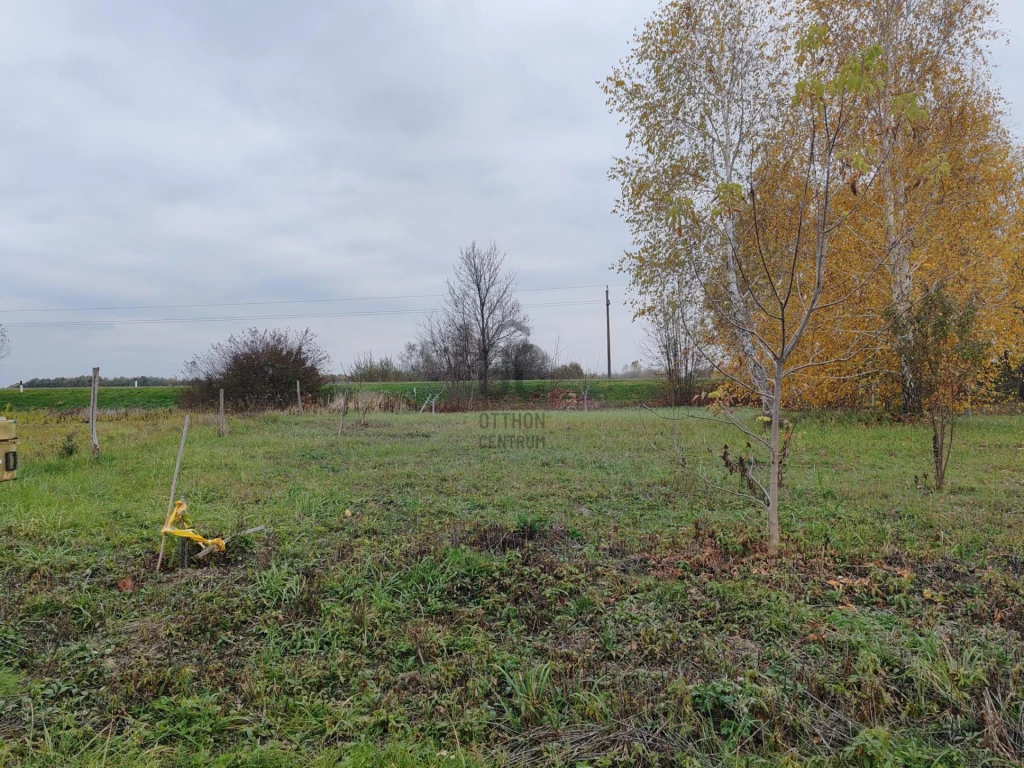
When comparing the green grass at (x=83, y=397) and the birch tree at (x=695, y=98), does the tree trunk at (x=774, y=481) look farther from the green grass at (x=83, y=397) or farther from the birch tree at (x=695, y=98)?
the green grass at (x=83, y=397)

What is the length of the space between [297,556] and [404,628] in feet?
4.68

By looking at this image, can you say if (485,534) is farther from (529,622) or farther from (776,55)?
(776,55)

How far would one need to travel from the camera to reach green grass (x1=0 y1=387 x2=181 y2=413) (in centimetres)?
2598

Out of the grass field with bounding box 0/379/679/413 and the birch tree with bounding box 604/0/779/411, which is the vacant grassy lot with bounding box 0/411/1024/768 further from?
the grass field with bounding box 0/379/679/413

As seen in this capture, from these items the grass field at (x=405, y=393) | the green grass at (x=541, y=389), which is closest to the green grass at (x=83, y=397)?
the grass field at (x=405, y=393)

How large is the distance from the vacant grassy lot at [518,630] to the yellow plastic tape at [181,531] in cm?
19

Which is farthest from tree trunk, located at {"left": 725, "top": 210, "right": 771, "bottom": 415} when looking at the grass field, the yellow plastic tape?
the grass field

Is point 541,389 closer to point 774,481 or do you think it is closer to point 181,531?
point 774,481

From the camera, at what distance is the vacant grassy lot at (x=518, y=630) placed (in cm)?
208

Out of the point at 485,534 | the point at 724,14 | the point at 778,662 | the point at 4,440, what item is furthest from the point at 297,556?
the point at 724,14

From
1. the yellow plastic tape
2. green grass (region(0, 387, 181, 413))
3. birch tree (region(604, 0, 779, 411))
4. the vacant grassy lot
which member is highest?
birch tree (region(604, 0, 779, 411))

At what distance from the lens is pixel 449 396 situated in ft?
86.6

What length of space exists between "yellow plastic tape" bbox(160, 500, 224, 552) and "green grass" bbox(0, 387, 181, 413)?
24.9 meters

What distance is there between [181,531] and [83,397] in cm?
3052
